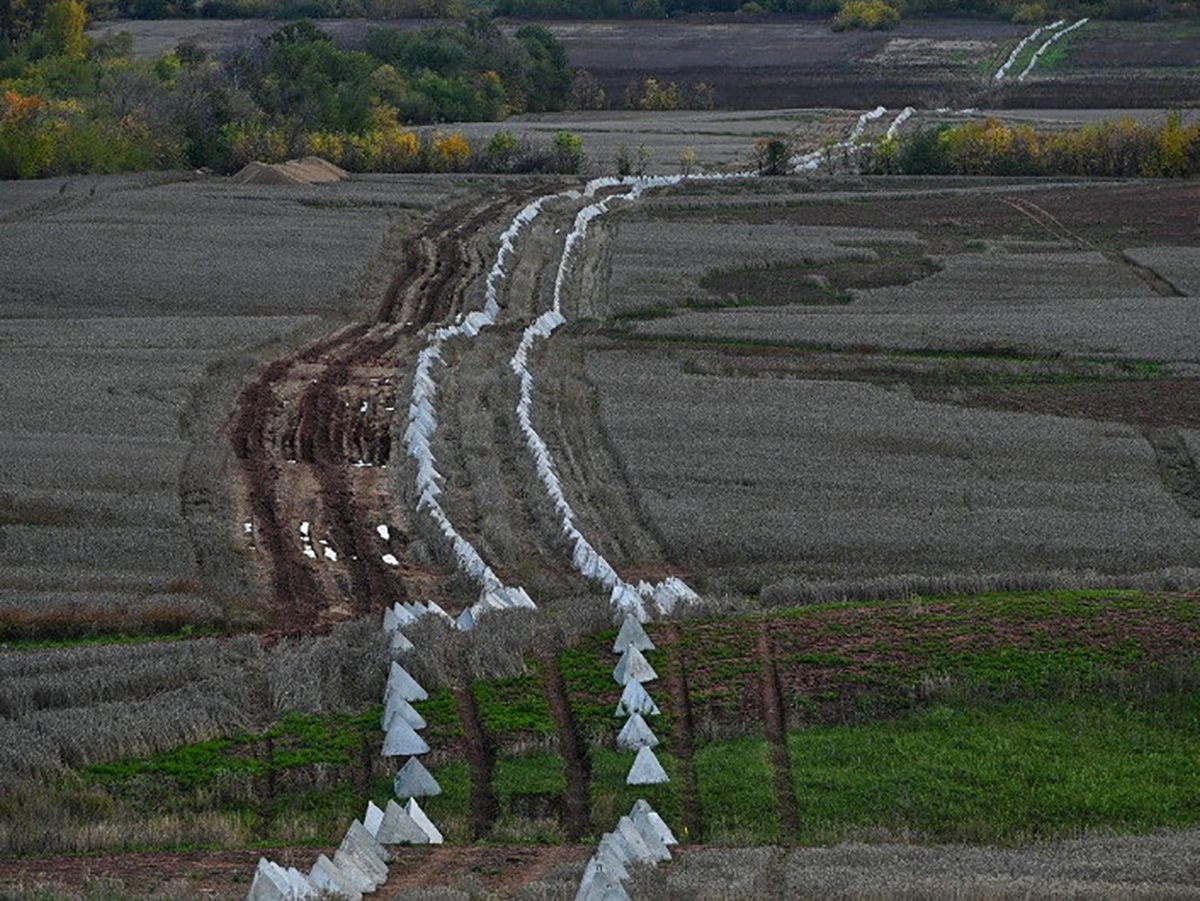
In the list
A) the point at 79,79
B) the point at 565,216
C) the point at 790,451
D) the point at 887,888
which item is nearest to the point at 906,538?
the point at 790,451

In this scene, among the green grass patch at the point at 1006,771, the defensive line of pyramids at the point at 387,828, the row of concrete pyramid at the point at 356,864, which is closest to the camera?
the row of concrete pyramid at the point at 356,864

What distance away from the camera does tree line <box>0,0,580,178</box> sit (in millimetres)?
89750

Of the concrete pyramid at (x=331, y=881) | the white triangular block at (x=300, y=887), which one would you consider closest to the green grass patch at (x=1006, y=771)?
the concrete pyramid at (x=331, y=881)

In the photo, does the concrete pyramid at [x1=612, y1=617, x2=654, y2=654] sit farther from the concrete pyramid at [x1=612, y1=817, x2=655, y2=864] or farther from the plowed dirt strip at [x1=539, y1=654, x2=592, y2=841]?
the concrete pyramid at [x1=612, y1=817, x2=655, y2=864]

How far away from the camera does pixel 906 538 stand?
3731cm

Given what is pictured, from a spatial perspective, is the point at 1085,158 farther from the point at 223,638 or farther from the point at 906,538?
the point at 223,638

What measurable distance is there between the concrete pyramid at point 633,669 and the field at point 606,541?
31cm

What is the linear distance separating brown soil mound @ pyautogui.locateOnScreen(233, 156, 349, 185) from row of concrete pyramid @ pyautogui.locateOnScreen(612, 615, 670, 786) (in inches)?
2142

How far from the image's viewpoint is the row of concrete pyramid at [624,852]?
2006 centimetres

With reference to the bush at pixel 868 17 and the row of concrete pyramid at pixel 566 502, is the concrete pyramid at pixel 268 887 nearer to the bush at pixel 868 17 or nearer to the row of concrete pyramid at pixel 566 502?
the row of concrete pyramid at pixel 566 502

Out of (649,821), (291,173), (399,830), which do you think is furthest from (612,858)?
(291,173)

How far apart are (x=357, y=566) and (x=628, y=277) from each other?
29.2 meters

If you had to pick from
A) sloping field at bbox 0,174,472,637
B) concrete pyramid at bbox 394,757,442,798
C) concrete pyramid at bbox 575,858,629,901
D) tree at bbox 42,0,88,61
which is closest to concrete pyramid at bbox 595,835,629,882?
concrete pyramid at bbox 575,858,629,901

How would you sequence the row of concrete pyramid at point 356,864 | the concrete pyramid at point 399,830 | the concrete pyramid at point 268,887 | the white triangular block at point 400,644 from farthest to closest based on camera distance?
the white triangular block at point 400,644 < the concrete pyramid at point 399,830 < the row of concrete pyramid at point 356,864 < the concrete pyramid at point 268,887
